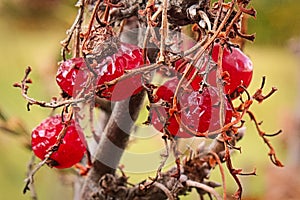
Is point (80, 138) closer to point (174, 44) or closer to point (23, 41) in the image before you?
point (174, 44)

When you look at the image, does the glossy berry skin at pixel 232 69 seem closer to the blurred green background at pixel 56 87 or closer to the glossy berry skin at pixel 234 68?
the glossy berry skin at pixel 234 68

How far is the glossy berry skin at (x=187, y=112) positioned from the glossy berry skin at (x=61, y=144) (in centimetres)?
8

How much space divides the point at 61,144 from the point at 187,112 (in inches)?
4.4

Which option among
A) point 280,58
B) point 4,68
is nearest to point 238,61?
point 4,68

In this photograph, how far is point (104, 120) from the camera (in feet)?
1.72

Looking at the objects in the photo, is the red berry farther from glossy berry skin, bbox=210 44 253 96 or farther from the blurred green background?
the blurred green background

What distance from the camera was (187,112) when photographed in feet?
1.22

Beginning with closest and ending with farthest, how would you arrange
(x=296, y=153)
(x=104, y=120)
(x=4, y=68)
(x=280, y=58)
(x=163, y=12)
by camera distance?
1. (x=163, y=12)
2. (x=104, y=120)
3. (x=296, y=153)
4. (x=4, y=68)
5. (x=280, y=58)

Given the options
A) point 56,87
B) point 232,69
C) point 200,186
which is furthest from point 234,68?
point 56,87

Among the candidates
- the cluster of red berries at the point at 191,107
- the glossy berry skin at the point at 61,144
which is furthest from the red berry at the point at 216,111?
the glossy berry skin at the point at 61,144

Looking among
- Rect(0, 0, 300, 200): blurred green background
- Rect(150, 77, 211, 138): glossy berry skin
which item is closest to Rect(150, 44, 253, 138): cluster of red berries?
Rect(150, 77, 211, 138): glossy berry skin

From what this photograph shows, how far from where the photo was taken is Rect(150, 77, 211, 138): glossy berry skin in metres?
0.37

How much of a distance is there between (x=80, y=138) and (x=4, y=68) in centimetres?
271

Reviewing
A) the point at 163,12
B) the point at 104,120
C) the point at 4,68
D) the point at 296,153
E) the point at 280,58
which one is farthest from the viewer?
the point at 280,58
